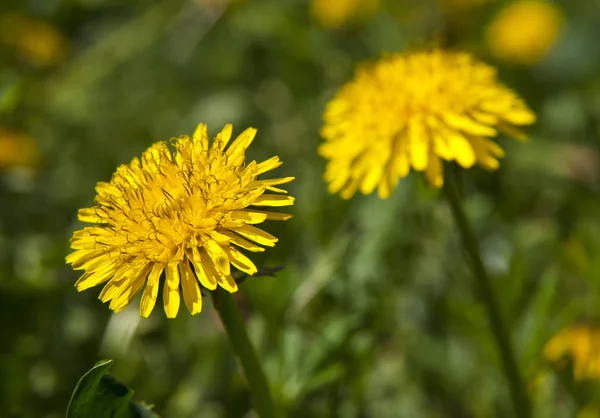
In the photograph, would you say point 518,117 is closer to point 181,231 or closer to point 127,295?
point 181,231

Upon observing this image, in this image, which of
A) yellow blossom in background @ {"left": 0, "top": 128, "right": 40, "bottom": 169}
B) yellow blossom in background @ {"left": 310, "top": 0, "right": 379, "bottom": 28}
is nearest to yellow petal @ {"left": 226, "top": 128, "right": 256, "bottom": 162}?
yellow blossom in background @ {"left": 0, "top": 128, "right": 40, "bottom": 169}

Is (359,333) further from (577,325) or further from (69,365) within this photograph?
(69,365)

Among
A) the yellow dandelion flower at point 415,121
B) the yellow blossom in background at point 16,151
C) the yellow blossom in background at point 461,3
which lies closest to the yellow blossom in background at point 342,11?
the yellow blossom in background at point 461,3

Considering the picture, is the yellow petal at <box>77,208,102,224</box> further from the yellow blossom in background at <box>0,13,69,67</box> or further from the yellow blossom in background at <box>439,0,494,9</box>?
the yellow blossom in background at <box>439,0,494,9</box>

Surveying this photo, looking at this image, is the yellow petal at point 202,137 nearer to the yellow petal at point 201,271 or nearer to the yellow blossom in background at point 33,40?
the yellow petal at point 201,271

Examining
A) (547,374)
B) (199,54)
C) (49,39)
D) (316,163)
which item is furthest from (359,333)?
(49,39)
